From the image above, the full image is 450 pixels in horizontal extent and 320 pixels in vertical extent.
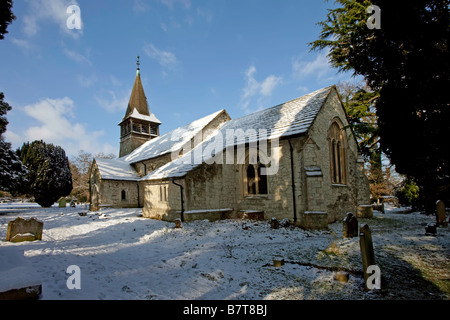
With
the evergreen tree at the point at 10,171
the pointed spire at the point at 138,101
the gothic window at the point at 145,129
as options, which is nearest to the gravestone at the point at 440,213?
the evergreen tree at the point at 10,171

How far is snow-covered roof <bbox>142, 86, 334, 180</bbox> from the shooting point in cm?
1219

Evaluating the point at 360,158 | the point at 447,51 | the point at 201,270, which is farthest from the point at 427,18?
the point at 201,270

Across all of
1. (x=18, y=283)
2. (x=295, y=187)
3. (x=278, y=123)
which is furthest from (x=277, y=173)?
(x=18, y=283)

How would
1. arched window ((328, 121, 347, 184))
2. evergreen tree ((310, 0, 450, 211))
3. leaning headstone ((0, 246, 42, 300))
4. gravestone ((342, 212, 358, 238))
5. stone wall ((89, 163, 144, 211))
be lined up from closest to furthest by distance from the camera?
leaning headstone ((0, 246, 42, 300)), evergreen tree ((310, 0, 450, 211)), gravestone ((342, 212, 358, 238)), arched window ((328, 121, 347, 184)), stone wall ((89, 163, 144, 211))

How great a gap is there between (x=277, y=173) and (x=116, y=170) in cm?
2064

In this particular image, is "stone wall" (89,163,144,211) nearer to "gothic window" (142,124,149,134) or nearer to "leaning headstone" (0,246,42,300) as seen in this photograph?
"gothic window" (142,124,149,134)

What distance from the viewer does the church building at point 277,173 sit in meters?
11.4

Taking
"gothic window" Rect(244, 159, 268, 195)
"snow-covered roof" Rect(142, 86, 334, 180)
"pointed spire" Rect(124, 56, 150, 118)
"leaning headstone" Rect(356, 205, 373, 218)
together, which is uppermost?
"pointed spire" Rect(124, 56, 150, 118)

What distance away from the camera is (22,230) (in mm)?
8859

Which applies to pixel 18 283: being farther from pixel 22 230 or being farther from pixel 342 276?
pixel 22 230

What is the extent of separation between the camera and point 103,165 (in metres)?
26.0

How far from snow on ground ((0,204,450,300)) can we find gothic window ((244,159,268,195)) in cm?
385

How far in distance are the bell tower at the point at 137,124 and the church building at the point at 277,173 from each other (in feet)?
66.0

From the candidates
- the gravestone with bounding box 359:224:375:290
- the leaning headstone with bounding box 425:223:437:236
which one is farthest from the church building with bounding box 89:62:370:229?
the gravestone with bounding box 359:224:375:290
